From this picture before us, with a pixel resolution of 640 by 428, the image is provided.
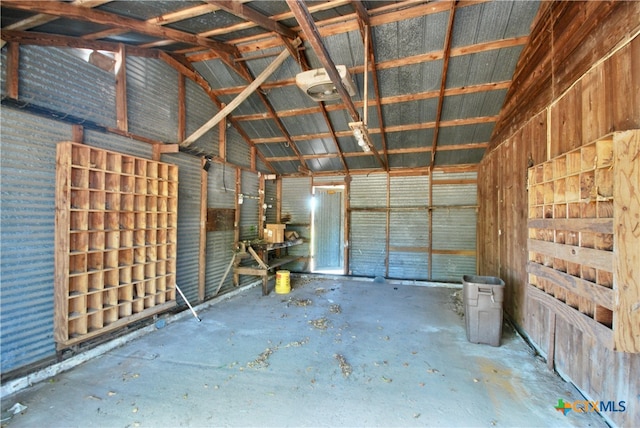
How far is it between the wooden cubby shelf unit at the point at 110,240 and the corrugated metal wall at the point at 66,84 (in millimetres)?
473

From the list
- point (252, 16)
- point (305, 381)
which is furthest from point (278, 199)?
point (305, 381)

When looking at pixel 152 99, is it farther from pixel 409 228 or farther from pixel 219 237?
pixel 409 228

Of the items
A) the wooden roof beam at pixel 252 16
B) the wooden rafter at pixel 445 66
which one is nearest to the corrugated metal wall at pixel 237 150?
the wooden roof beam at pixel 252 16

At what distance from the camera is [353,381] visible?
107 inches

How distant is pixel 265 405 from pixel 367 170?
18.5ft

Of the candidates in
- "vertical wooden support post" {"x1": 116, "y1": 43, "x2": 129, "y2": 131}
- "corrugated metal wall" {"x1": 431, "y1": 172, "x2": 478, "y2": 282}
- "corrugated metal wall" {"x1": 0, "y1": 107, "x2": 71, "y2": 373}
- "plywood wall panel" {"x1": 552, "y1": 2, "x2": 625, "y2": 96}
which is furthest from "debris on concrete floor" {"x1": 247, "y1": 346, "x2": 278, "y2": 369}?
"corrugated metal wall" {"x1": 431, "y1": 172, "x2": 478, "y2": 282}

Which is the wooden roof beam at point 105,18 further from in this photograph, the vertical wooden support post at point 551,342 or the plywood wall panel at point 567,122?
the vertical wooden support post at point 551,342

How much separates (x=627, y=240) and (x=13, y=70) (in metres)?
4.93

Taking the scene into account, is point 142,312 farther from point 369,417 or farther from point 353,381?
point 369,417

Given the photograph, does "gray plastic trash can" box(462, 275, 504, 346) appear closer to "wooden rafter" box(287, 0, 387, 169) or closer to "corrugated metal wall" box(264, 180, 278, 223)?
"wooden rafter" box(287, 0, 387, 169)

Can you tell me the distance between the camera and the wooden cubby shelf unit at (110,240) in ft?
9.25

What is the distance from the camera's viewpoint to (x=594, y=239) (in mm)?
1987

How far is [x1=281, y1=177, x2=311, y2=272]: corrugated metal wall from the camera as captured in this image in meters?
7.50

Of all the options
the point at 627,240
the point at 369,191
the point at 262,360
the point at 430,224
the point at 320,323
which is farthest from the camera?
the point at 369,191
